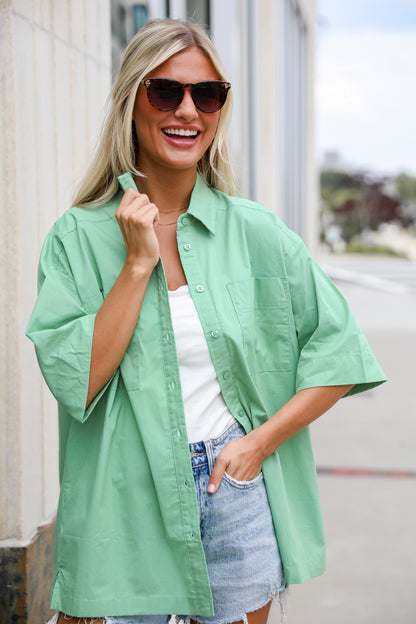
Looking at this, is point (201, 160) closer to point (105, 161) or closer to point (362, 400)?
point (105, 161)

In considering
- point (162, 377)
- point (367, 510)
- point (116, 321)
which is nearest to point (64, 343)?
point (116, 321)

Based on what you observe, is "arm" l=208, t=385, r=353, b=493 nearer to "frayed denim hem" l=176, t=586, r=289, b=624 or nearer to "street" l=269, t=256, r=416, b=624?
"frayed denim hem" l=176, t=586, r=289, b=624

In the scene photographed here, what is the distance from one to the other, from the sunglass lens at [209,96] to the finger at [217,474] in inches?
30.0

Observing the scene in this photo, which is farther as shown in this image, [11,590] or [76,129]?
[76,129]

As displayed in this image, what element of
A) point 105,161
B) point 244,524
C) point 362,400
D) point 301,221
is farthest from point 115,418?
point 301,221

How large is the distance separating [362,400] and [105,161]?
562cm

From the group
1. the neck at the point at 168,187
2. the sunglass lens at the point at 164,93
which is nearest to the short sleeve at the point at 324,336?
the neck at the point at 168,187

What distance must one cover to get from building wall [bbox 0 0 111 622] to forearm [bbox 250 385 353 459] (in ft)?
4.12

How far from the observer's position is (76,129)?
10.7 ft

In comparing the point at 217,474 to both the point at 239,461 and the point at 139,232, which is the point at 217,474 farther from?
the point at 139,232

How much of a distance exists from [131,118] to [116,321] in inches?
19.5

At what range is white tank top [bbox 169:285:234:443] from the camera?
1.71m

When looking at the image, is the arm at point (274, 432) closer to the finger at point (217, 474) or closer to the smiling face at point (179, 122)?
the finger at point (217, 474)

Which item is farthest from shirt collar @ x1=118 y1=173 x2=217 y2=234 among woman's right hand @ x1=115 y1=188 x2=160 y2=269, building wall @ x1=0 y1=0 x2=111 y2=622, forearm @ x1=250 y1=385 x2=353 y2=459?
building wall @ x1=0 y1=0 x2=111 y2=622
